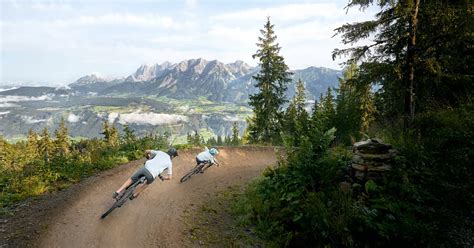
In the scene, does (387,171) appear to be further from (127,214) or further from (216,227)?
(127,214)

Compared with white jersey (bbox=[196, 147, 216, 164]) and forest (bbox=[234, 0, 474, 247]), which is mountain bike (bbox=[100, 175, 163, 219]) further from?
→ white jersey (bbox=[196, 147, 216, 164])

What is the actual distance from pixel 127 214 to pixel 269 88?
2883 cm

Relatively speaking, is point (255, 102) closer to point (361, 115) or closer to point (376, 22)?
point (361, 115)

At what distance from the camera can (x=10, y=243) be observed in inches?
286

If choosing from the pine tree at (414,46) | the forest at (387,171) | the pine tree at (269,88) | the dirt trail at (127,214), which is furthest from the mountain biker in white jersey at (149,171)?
the pine tree at (269,88)

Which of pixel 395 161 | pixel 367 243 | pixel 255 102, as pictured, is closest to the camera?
pixel 367 243

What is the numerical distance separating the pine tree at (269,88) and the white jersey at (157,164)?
25.9 m

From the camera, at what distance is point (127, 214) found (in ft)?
29.4

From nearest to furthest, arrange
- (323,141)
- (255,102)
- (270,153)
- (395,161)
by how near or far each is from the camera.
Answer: (395,161) → (323,141) → (270,153) → (255,102)

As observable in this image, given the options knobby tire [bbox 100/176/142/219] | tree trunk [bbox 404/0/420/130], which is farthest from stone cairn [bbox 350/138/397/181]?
knobby tire [bbox 100/176/142/219]

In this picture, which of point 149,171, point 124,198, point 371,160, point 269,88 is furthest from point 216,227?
point 269,88

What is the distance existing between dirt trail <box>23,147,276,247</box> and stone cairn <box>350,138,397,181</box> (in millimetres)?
5005

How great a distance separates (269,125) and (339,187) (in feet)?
94.1

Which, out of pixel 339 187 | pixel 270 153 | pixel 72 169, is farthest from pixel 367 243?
pixel 270 153
